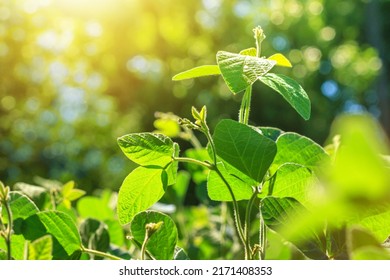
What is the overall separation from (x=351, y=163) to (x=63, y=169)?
9.26 meters

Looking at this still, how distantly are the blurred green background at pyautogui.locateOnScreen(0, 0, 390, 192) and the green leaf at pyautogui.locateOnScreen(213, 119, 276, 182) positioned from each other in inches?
319

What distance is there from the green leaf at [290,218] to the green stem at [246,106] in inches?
2.0

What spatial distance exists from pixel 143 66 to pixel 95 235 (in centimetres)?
1068

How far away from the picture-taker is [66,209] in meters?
0.49

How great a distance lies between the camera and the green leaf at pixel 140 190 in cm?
32

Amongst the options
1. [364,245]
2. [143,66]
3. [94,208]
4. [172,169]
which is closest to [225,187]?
[172,169]

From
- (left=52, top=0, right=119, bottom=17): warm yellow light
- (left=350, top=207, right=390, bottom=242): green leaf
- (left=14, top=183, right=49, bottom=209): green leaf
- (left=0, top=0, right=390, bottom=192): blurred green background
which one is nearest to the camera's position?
(left=350, top=207, right=390, bottom=242): green leaf

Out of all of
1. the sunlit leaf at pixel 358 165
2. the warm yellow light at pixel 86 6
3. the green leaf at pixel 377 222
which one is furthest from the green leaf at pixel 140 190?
the warm yellow light at pixel 86 6

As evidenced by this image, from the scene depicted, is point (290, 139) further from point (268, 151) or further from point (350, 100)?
point (350, 100)

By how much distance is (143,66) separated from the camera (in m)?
11.0

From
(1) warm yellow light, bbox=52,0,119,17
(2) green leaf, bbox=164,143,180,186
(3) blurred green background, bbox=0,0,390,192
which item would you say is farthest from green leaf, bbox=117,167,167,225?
(1) warm yellow light, bbox=52,0,119,17

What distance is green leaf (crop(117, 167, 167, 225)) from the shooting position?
0.32 meters

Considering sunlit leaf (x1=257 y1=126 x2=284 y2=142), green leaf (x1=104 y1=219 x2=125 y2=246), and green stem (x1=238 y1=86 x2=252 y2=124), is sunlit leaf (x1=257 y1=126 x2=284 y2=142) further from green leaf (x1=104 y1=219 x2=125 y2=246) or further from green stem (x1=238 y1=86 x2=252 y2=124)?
→ green leaf (x1=104 y1=219 x2=125 y2=246)

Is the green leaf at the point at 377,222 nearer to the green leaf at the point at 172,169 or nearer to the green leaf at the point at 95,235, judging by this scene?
the green leaf at the point at 172,169
